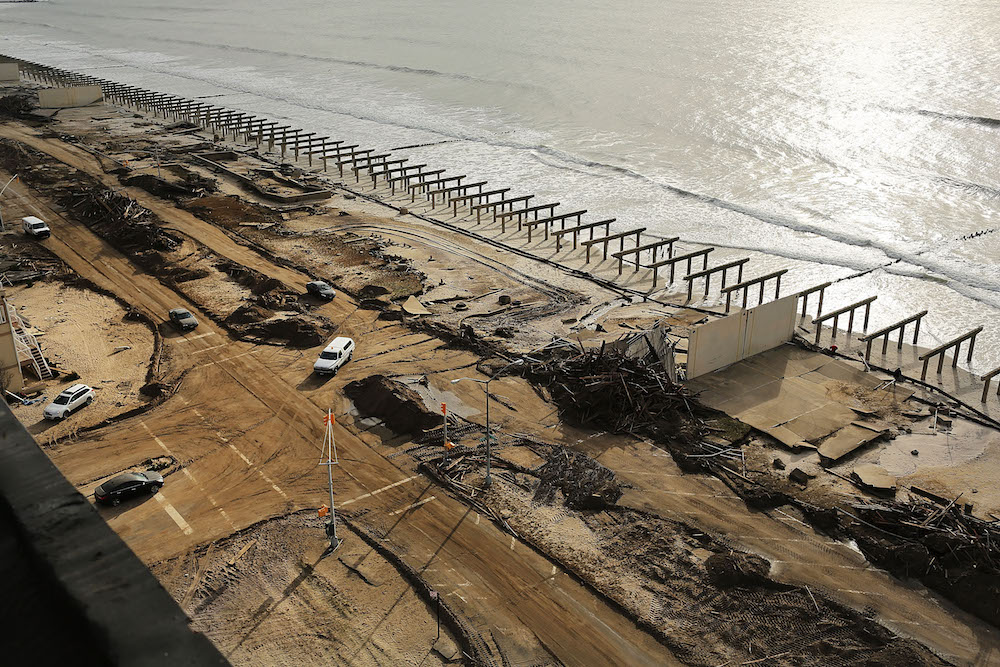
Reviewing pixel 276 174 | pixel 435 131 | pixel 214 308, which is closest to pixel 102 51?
pixel 435 131

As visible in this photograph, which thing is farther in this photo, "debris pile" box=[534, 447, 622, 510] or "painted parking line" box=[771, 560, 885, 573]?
"debris pile" box=[534, 447, 622, 510]

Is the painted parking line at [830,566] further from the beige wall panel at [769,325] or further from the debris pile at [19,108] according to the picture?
the debris pile at [19,108]

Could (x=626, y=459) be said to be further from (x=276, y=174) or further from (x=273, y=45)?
(x=273, y=45)

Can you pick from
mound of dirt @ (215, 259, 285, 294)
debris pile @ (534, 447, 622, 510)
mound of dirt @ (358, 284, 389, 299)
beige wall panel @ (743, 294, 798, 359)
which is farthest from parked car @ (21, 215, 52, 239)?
beige wall panel @ (743, 294, 798, 359)

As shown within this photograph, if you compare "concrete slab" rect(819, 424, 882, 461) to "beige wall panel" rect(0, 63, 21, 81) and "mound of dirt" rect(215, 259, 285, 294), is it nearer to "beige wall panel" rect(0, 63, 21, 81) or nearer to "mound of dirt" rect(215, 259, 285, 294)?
"mound of dirt" rect(215, 259, 285, 294)

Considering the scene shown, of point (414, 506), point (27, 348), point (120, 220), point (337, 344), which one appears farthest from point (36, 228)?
point (414, 506)

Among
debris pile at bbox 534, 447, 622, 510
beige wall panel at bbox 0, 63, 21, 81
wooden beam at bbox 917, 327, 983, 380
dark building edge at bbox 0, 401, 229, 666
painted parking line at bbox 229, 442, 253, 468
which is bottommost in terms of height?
beige wall panel at bbox 0, 63, 21, 81
